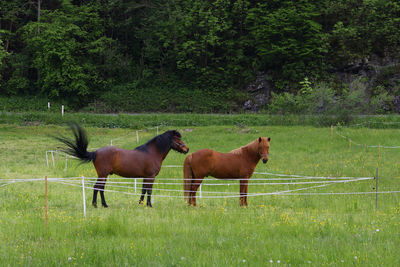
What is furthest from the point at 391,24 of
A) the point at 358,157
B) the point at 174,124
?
the point at 358,157

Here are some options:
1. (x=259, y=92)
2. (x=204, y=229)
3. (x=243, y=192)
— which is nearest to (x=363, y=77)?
(x=259, y=92)

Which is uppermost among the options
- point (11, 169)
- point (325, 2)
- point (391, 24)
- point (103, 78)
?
point (325, 2)

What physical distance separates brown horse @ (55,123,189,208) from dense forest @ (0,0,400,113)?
108 feet

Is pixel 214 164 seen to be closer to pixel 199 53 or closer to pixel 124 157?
pixel 124 157

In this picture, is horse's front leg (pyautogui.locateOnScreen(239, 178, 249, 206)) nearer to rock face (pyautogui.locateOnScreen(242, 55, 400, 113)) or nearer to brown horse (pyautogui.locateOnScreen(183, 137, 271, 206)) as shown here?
brown horse (pyautogui.locateOnScreen(183, 137, 271, 206))

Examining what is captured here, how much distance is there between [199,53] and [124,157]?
3857cm

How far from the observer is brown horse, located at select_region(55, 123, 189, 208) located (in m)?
11.3

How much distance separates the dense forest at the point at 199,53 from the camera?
152 ft

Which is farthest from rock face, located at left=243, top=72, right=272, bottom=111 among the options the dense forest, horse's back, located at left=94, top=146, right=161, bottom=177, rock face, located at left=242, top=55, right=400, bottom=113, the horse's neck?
horse's back, located at left=94, top=146, right=161, bottom=177

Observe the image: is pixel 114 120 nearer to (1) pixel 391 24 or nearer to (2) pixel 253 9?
(2) pixel 253 9

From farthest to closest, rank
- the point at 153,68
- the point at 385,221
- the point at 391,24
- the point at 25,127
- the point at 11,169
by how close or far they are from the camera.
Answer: the point at 153,68 < the point at 391,24 < the point at 25,127 < the point at 11,169 < the point at 385,221

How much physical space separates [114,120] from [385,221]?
104ft

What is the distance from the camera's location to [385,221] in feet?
30.5

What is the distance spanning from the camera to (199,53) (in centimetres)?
4891
